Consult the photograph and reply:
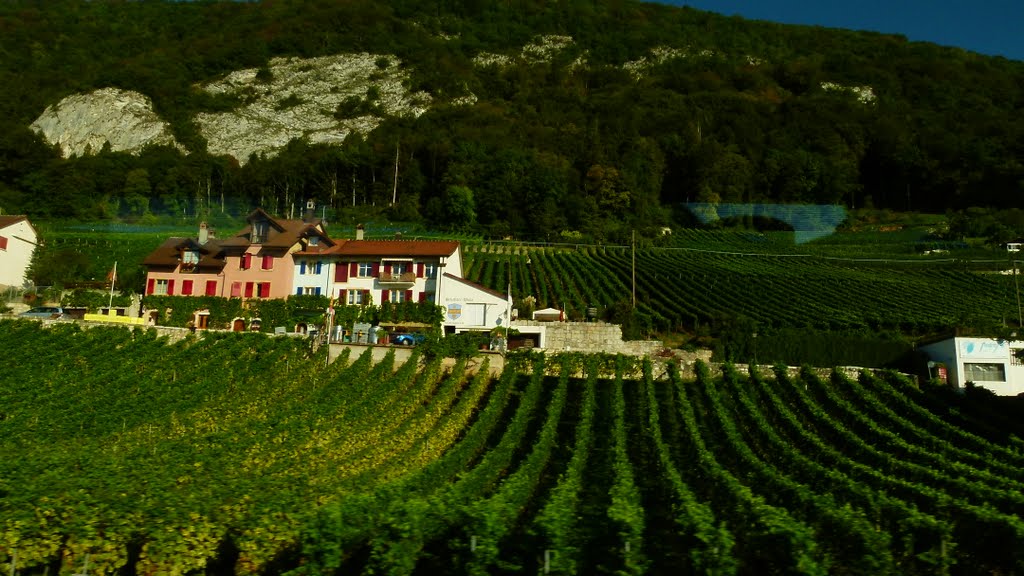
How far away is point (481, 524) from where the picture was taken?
1175 centimetres

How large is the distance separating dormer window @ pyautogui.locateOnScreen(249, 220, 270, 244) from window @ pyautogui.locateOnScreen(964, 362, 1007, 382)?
147 feet

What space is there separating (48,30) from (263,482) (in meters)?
190

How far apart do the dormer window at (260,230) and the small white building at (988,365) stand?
44.2 metres

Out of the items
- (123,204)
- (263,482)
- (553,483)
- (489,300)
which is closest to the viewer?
(263,482)

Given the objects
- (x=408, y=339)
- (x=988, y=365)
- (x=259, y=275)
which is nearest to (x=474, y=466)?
(x=408, y=339)

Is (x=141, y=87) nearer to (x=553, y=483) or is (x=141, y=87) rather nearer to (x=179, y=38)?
(x=179, y=38)

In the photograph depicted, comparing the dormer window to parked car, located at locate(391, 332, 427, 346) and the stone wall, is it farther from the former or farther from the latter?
the stone wall

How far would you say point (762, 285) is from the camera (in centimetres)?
5331

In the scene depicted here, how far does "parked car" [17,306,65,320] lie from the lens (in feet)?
134

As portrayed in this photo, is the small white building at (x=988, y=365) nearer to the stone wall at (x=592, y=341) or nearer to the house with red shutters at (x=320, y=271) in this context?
the stone wall at (x=592, y=341)

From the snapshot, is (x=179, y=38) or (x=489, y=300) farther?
(x=179, y=38)

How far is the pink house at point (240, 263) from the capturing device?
44.9 m

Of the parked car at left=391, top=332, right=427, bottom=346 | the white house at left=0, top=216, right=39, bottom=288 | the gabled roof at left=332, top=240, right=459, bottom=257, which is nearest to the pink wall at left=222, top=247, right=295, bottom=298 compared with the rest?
the gabled roof at left=332, top=240, right=459, bottom=257

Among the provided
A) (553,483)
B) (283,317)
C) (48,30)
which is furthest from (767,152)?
(48,30)
